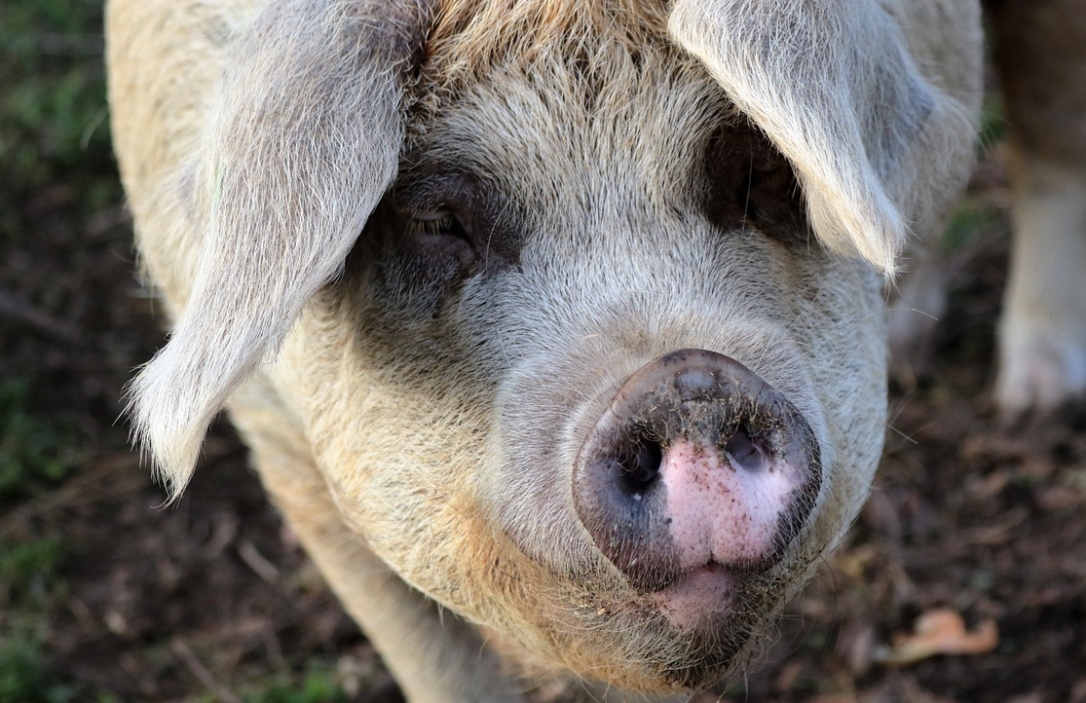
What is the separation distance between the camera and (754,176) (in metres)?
2.48

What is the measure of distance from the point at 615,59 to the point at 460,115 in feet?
0.95

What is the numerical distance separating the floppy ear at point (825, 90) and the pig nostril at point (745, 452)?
0.34 meters

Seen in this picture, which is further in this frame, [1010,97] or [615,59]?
[1010,97]

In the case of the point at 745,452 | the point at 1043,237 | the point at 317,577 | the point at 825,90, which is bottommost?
the point at 317,577

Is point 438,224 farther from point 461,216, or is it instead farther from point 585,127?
point 585,127

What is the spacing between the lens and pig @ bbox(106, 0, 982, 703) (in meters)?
2.10

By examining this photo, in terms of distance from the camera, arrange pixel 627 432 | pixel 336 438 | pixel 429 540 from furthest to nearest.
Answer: pixel 336 438
pixel 429 540
pixel 627 432

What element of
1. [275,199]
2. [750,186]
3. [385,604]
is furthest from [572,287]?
[385,604]

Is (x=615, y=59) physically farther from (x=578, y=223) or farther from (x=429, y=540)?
(x=429, y=540)

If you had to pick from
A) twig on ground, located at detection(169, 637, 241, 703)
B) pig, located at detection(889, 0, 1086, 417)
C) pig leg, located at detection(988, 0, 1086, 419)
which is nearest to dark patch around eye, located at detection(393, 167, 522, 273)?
twig on ground, located at detection(169, 637, 241, 703)

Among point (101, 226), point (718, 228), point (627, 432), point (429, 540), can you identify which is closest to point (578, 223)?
point (718, 228)

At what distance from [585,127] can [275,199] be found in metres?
0.56

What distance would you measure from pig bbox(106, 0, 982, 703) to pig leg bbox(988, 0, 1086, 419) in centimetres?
167

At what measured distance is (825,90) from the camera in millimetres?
2188
